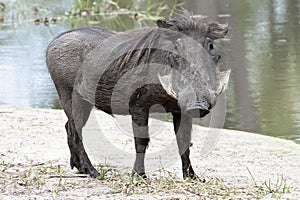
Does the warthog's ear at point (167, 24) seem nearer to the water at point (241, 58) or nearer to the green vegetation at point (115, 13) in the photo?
the water at point (241, 58)

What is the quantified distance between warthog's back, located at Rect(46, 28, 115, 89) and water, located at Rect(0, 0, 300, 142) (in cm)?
340

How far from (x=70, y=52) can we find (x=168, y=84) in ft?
3.80

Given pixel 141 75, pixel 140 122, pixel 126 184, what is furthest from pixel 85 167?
pixel 141 75

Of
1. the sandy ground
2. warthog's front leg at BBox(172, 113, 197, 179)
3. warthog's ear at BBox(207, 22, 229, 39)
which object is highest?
warthog's ear at BBox(207, 22, 229, 39)

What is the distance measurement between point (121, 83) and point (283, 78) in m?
6.79

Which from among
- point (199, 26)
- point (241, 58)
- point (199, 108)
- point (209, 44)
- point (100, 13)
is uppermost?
point (199, 26)

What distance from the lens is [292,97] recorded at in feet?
36.9

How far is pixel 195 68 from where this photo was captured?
564 cm

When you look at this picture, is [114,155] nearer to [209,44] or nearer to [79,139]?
[79,139]

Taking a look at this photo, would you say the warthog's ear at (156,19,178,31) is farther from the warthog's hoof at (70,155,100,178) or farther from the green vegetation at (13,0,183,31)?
the green vegetation at (13,0,183,31)

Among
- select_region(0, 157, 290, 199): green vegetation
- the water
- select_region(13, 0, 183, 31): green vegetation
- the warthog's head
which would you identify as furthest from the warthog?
select_region(13, 0, 183, 31): green vegetation

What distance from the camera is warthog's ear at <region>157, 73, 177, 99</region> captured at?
18.8 ft

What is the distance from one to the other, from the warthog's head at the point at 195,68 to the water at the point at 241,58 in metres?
3.59

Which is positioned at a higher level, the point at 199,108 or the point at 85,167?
the point at 199,108
